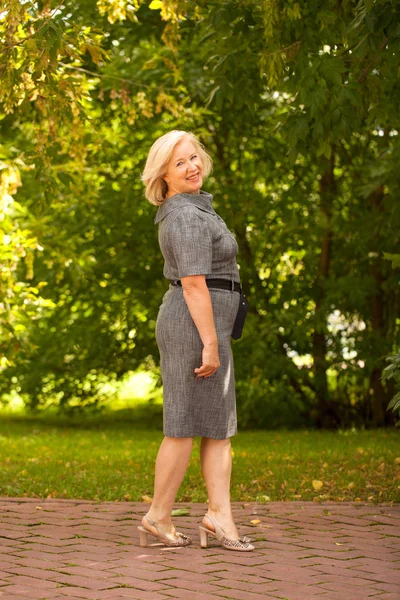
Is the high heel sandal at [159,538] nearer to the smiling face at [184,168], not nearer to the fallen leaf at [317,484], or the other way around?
the smiling face at [184,168]

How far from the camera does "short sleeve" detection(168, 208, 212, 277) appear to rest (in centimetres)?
495

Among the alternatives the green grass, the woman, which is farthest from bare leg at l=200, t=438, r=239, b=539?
the green grass

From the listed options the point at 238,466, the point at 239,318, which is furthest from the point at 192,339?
the point at 238,466

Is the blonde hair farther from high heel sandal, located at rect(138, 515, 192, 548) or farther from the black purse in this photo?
high heel sandal, located at rect(138, 515, 192, 548)

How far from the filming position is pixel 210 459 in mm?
5156

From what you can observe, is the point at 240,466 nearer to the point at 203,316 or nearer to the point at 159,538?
the point at 159,538

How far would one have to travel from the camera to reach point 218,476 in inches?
203

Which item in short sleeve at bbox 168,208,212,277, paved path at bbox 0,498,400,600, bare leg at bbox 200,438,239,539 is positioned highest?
short sleeve at bbox 168,208,212,277

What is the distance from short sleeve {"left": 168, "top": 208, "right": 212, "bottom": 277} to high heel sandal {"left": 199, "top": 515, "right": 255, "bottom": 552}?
1.27 metres

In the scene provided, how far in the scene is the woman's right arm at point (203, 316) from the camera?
494 centimetres

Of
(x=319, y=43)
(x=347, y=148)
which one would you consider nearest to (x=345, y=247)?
(x=347, y=148)

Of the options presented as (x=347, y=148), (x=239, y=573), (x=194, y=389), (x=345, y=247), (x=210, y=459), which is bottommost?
(x=239, y=573)

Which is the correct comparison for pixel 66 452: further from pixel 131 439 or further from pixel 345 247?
pixel 345 247

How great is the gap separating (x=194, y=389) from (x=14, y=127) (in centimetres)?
879
